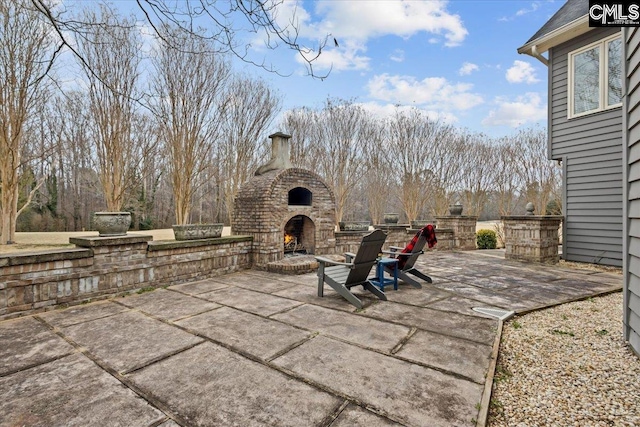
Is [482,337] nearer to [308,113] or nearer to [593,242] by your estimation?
[593,242]

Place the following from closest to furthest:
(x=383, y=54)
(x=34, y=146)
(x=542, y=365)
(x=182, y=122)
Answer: (x=542, y=365), (x=383, y=54), (x=182, y=122), (x=34, y=146)

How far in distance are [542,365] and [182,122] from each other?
1006 cm

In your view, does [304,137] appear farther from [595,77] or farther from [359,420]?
[359,420]

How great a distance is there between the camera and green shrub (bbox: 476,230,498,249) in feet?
36.8

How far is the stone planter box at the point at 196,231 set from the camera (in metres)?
5.75

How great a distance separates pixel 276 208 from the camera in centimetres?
684

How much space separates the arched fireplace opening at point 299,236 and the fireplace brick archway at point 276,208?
145 mm

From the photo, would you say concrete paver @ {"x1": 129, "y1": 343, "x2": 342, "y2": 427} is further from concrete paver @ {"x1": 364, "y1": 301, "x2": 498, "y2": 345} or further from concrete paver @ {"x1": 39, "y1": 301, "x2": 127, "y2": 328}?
concrete paver @ {"x1": 39, "y1": 301, "x2": 127, "y2": 328}

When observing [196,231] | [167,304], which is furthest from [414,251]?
[196,231]

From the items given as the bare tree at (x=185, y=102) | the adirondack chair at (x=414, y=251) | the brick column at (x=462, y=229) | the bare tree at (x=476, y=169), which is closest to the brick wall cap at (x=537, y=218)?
the brick column at (x=462, y=229)

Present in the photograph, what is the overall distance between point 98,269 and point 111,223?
2.34 ft

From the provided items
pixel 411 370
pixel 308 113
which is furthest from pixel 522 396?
pixel 308 113

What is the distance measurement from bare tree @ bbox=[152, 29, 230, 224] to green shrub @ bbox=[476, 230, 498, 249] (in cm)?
1033

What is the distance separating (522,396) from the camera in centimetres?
203
